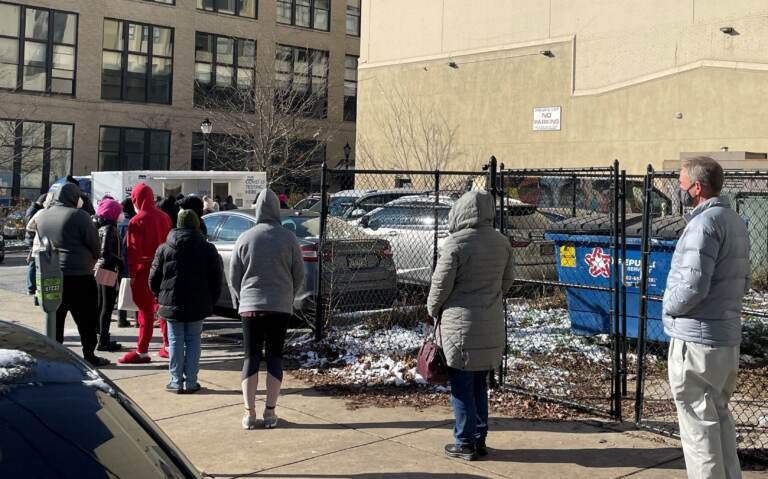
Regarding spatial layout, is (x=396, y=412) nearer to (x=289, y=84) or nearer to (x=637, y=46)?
(x=637, y=46)

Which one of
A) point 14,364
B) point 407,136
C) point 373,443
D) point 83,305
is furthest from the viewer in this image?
point 407,136

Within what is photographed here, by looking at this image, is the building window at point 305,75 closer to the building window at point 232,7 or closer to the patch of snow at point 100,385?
the building window at point 232,7

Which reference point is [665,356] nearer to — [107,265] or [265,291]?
[265,291]

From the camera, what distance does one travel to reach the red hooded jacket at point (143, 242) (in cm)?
885

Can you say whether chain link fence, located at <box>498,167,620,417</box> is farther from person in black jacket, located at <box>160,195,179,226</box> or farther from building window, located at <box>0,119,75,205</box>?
building window, located at <box>0,119,75,205</box>

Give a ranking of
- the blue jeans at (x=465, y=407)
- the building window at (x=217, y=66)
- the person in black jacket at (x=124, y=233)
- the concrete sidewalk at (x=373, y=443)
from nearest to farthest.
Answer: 1. the concrete sidewalk at (x=373, y=443)
2. the blue jeans at (x=465, y=407)
3. the person in black jacket at (x=124, y=233)
4. the building window at (x=217, y=66)

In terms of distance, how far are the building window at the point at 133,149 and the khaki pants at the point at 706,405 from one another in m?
40.1

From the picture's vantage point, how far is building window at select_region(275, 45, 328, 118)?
4316 centimetres

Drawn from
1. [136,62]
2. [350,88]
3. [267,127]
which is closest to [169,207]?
[267,127]

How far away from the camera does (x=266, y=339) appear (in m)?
6.63

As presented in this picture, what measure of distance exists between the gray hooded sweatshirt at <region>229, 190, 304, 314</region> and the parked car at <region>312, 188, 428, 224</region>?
7.82 metres

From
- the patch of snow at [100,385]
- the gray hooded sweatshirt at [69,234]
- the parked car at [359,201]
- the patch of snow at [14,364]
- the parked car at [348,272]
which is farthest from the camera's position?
the parked car at [359,201]

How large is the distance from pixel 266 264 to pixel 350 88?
42.3 m

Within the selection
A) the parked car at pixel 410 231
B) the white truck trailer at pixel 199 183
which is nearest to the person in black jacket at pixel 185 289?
the parked car at pixel 410 231
